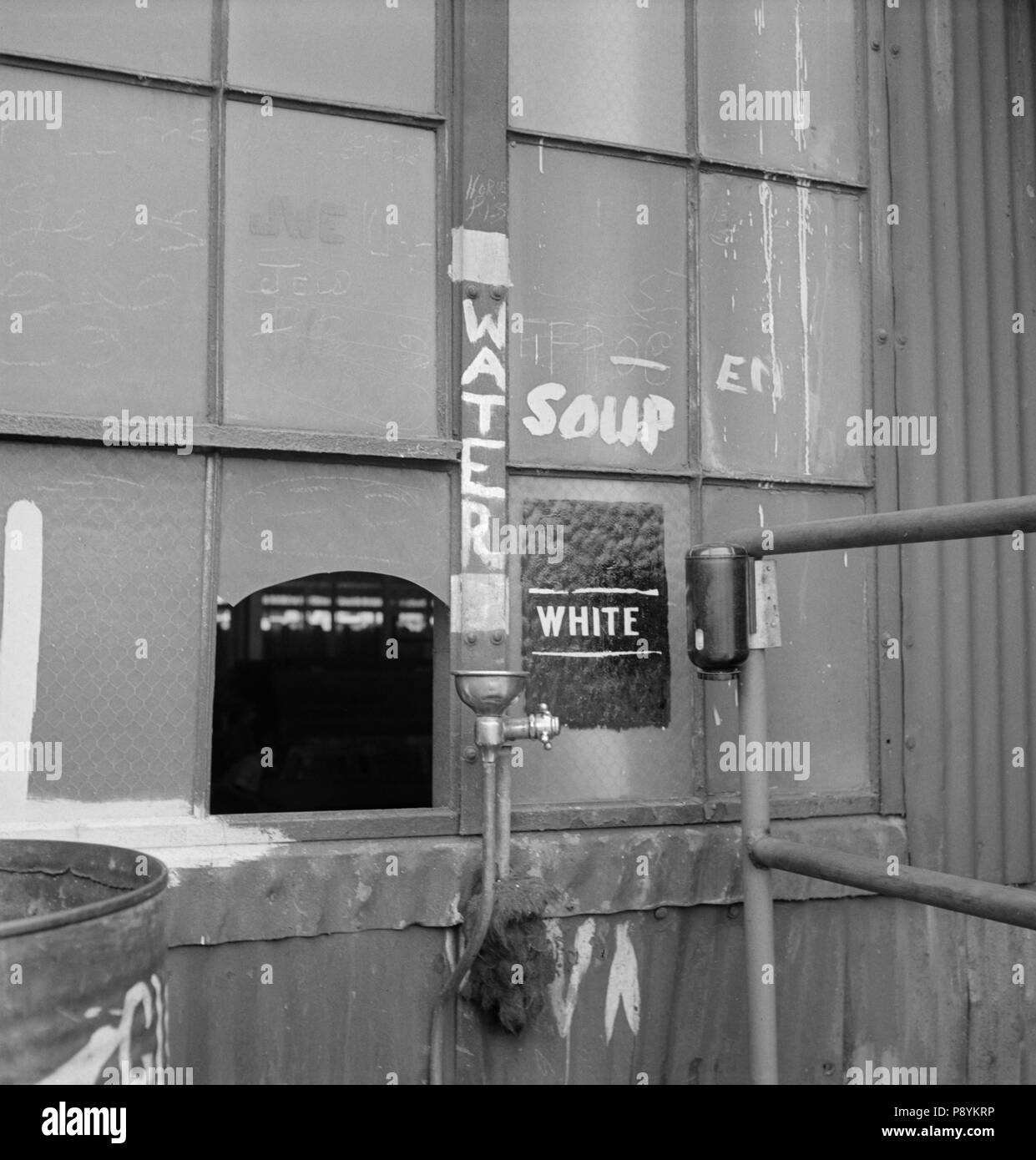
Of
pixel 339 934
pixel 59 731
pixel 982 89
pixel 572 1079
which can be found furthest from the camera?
pixel 982 89

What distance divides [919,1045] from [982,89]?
11.5 feet

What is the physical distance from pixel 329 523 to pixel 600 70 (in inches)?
72.1

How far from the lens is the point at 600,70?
388 centimetres

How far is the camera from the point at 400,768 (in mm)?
7789

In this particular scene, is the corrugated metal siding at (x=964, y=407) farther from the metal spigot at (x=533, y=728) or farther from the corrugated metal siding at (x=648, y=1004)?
the metal spigot at (x=533, y=728)

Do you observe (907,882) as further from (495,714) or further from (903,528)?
(495,714)

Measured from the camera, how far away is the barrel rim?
2.01 m

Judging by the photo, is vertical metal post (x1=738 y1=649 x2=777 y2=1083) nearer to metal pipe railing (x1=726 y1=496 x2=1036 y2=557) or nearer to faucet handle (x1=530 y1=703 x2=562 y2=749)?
metal pipe railing (x1=726 y1=496 x2=1036 y2=557)

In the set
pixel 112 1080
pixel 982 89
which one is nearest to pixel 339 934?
pixel 112 1080

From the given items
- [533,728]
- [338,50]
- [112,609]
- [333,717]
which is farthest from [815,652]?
[333,717]

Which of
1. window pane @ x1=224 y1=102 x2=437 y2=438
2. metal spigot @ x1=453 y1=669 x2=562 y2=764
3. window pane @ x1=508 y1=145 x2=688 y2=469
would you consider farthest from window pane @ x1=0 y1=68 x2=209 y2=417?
metal spigot @ x1=453 y1=669 x2=562 y2=764

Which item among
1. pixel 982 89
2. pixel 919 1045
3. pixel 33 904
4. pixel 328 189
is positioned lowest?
pixel 919 1045

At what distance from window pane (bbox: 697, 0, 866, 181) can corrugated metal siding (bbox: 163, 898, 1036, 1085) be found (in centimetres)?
264

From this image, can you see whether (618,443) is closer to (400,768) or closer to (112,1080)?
(112,1080)
